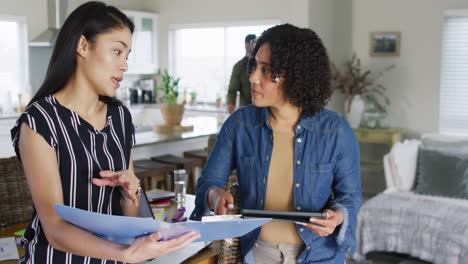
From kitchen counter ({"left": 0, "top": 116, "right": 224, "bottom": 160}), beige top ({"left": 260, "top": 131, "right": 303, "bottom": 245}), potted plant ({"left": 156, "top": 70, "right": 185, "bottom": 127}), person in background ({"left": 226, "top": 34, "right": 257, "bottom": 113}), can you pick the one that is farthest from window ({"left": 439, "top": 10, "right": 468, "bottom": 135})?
beige top ({"left": 260, "top": 131, "right": 303, "bottom": 245})

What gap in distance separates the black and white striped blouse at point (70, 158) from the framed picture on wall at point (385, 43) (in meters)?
5.11

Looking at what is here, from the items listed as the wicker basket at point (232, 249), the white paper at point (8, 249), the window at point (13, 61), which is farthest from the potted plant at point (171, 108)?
the wicker basket at point (232, 249)

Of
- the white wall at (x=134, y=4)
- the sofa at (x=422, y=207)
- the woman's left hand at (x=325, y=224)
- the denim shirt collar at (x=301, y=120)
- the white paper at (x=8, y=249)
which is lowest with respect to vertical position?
the sofa at (x=422, y=207)

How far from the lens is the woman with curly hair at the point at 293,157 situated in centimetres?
163

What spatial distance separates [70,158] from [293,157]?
0.71 meters

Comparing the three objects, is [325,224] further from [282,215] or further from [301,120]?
[301,120]

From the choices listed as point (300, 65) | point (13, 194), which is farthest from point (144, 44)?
point (300, 65)

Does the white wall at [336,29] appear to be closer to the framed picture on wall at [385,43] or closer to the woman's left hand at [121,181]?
the framed picture on wall at [385,43]

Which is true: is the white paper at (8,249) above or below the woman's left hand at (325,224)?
below

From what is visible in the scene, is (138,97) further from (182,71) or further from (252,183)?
(252,183)

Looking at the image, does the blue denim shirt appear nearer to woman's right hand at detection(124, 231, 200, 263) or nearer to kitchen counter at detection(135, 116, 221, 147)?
woman's right hand at detection(124, 231, 200, 263)

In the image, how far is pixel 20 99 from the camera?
6.34 meters

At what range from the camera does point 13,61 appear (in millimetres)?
6480

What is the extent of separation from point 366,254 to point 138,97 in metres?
4.43
